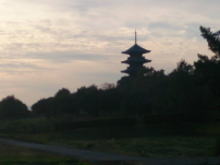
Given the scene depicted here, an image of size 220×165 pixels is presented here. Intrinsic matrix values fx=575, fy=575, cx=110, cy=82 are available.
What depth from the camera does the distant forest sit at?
68.5 meters

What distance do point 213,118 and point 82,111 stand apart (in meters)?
26.2

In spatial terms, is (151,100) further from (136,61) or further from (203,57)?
(203,57)

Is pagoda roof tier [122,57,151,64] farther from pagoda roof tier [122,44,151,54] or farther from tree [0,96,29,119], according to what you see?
tree [0,96,29,119]

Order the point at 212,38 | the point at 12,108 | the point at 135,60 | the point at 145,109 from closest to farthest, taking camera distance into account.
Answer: the point at 212,38 → the point at 145,109 → the point at 12,108 → the point at 135,60

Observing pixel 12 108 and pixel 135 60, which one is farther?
pixel 135 60

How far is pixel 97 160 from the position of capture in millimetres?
23531

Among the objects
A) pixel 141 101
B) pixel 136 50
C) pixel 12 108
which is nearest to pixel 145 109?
pixel 141 101

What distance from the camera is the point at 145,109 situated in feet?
255

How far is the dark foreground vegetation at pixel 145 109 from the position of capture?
154 ft

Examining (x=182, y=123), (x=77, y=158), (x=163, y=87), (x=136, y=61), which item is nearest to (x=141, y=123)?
(x=182, y=123)

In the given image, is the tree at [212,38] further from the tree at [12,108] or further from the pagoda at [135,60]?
the tree at [12,108]

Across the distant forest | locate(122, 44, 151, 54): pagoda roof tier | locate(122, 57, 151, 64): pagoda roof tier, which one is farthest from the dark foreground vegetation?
locate(122, 44, 151, 54): pagoda roof tier

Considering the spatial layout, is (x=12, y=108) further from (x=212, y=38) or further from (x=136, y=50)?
(x=212, y=38)

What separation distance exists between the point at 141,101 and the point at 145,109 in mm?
1213
